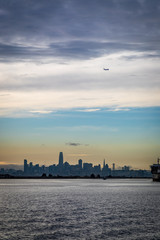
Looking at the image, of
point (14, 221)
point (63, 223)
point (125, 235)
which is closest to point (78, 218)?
point (63, 223)

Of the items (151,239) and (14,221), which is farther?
(14,221)

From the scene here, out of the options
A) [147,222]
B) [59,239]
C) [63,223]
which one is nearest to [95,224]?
[63,223]

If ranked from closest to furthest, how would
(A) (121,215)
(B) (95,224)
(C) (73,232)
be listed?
(C) (73,232) < (B) (95,224) < (A) (121,215)

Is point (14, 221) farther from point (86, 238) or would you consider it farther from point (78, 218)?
point (86, 238)

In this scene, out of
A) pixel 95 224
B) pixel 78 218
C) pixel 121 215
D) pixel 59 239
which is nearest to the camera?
pixel 59 239

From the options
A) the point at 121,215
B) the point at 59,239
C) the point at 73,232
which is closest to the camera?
the point at 59,239

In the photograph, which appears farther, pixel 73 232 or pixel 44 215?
pixel 44 215

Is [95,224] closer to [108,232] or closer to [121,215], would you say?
[108,232]

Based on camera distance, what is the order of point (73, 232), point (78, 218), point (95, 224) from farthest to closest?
point (78, 218) → point (95, 224) → point (73, 232)
